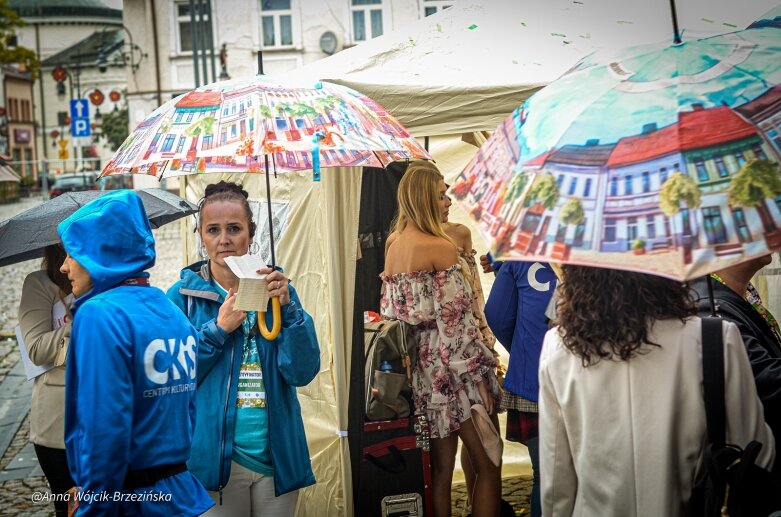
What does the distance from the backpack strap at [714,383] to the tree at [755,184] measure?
40 cm

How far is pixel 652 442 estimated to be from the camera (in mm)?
2549

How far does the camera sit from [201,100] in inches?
154

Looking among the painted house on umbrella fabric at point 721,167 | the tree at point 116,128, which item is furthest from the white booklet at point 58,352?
the tree at point 116,128

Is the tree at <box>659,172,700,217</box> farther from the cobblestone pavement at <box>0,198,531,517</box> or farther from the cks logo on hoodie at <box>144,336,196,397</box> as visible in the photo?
the cobblestone pavement at <box>0,198,531,517</box>

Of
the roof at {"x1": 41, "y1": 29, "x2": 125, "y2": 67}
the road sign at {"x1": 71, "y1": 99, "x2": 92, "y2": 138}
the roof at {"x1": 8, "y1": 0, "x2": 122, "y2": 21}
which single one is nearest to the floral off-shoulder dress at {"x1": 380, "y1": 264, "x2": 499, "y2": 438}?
the road sign at {"x1": 71, "y1": 99, "x2": 92, "y2": 138}

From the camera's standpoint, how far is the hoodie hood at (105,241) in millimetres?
2988

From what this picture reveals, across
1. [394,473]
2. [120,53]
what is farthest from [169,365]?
[120,53]

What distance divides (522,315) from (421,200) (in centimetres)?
87

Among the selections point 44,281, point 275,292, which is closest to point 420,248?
point 275,292

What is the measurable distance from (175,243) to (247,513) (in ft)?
68.4

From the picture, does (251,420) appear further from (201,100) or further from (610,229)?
(610,229)

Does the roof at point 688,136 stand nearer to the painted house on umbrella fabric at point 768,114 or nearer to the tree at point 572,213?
the painted house on umbrella fabric at point 768,114

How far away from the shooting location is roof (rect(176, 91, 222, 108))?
3.87 m

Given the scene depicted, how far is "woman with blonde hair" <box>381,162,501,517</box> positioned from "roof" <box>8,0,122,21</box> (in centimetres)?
8051
